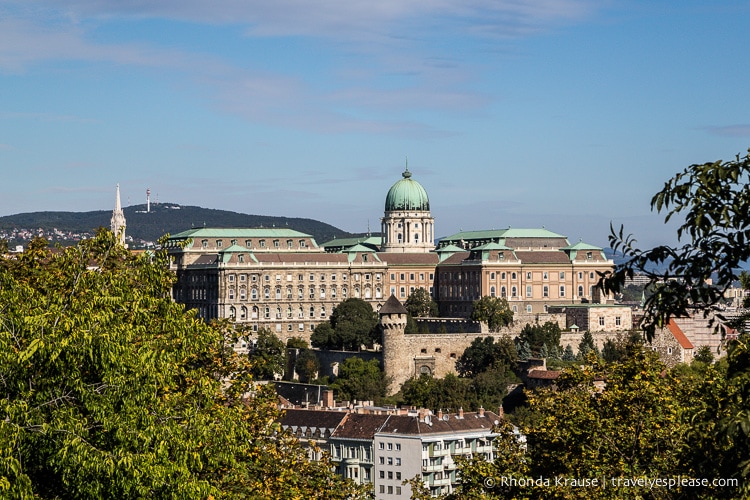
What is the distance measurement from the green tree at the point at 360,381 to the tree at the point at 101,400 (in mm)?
95423

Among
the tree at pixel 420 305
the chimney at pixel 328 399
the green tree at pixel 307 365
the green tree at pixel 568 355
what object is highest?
the tree at pixel 420 305

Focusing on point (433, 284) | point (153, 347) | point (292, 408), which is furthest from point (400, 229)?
point (153, 347)

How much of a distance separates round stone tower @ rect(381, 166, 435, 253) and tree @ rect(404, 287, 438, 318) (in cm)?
2918

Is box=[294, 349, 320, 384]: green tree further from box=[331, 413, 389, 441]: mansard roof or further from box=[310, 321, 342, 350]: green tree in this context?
box=[331, 413, 389, 441]: mansard roof

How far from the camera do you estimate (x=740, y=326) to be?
1852 centimetres

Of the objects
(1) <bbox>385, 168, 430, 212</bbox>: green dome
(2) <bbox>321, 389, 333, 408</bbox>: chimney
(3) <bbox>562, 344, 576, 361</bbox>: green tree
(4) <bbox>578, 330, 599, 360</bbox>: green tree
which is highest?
(1) <bbox>385, 168, 430, 212</bbox>: green dome

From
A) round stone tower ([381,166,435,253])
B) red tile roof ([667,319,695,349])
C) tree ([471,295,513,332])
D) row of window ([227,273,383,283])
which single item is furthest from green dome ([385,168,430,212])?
red tile roof ([667,319,695,349])

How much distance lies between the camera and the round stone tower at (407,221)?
193712 millimetres

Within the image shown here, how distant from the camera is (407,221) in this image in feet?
639

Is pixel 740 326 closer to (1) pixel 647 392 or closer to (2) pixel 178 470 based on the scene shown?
(2) pixel 178 470

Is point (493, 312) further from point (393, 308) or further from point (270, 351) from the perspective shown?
point (270, 351)

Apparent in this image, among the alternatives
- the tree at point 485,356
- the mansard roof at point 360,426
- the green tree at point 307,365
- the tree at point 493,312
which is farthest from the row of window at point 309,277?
the mansard roof at point 360,426

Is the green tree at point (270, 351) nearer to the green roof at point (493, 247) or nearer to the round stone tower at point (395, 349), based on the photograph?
the round stone tower at point (395, 349)

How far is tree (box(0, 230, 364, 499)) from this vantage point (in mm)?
23172
